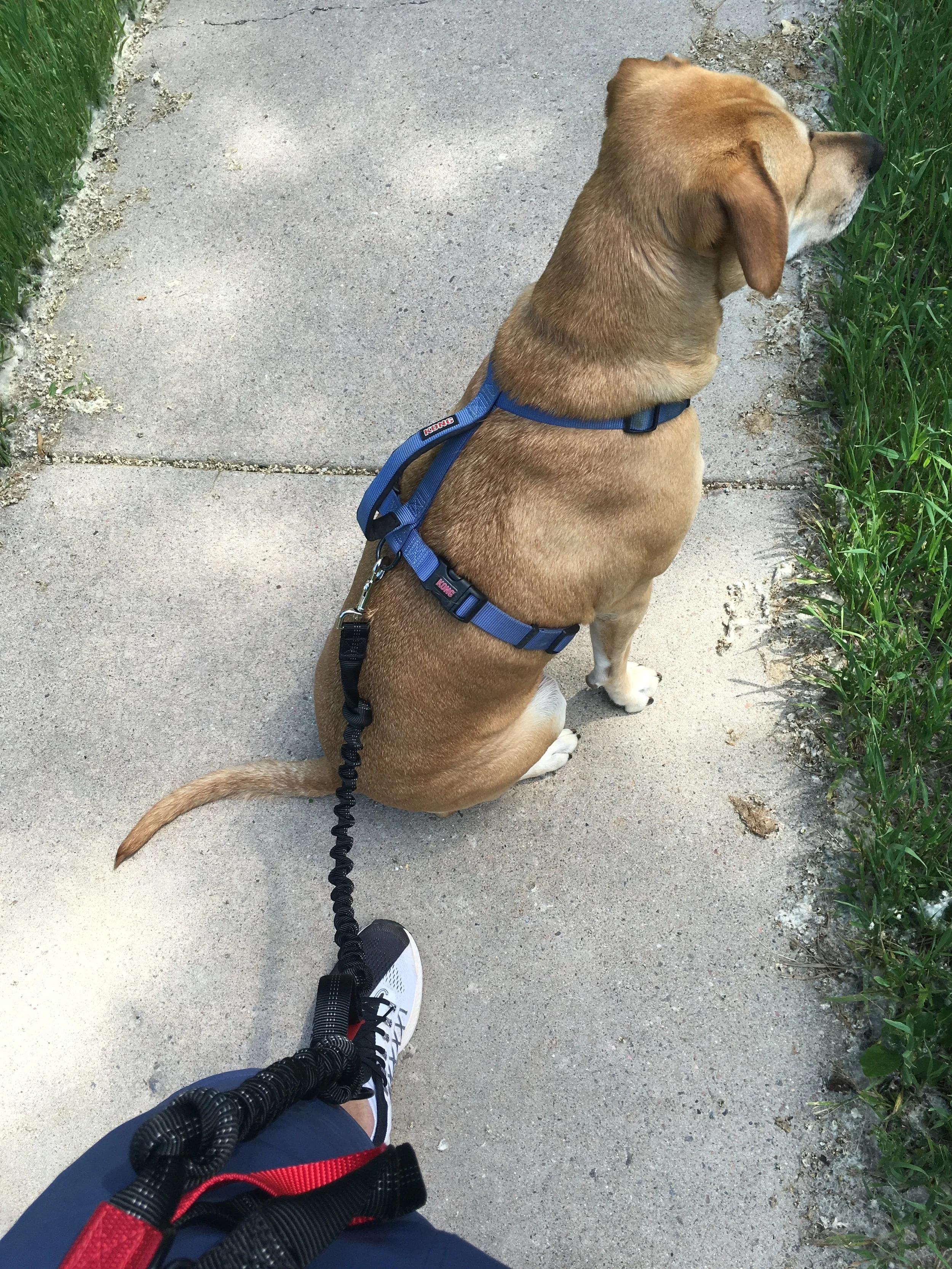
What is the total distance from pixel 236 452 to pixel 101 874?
1.60 metres

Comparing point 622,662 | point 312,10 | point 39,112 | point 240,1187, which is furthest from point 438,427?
point 312,10

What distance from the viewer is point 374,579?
225 cm

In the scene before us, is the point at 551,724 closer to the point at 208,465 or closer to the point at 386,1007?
the point at 386,1007

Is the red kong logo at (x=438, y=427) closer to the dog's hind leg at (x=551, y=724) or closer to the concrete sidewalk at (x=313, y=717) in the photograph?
the dog's hind leg at (x=551, y=724)

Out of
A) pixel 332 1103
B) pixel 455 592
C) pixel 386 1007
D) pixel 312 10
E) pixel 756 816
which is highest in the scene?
pixel 312 10

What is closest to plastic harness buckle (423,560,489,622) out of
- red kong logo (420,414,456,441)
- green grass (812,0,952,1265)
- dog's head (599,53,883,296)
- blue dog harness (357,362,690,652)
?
blue dog harness (357,362,690,652)

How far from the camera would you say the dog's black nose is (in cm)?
222

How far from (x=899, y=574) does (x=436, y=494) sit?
60.8 inches

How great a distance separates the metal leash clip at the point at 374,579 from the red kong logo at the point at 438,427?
278 mm

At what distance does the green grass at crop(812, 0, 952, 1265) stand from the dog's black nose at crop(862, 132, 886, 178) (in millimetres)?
858

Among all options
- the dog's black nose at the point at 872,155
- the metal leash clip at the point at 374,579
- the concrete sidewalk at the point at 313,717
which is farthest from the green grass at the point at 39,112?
the dog's black nose at the point at 872,155

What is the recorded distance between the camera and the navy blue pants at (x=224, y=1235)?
143 centimetres

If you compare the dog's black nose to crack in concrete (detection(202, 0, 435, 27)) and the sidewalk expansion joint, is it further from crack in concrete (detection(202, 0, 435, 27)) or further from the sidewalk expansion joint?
crack in concrete (detection(202, 0, 435, 27))

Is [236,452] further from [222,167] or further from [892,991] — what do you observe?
[892,991]
